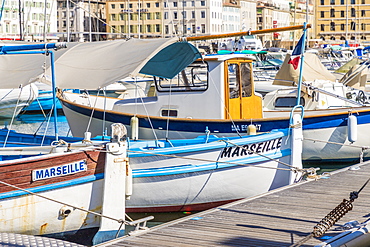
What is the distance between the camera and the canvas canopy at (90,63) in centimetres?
1165

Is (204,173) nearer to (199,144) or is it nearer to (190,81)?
Result: (199,144)

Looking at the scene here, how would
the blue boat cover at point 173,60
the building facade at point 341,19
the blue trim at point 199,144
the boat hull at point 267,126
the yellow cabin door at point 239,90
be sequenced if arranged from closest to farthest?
the blue trim at point 199,144
the blue boat cover at point 173,60
the boat hull at point 267,126
the yellow cabin door at point 239,90
the building facade at point 341,19


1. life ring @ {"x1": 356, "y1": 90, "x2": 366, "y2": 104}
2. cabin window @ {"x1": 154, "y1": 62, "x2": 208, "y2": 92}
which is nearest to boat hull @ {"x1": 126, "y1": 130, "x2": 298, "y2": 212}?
cabin window @ {"x1": 154, "y1": 62, "x2": 208, "y2": 92}

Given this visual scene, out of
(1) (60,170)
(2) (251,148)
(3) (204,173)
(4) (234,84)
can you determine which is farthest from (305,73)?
(1) (60,170)

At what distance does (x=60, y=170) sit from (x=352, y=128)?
27.6ft

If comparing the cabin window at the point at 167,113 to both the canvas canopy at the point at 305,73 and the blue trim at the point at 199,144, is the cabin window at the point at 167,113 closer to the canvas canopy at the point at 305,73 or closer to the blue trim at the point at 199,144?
the blue trim at the point at 199,144

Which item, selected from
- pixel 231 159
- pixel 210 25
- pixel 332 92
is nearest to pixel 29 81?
pixel 231 159

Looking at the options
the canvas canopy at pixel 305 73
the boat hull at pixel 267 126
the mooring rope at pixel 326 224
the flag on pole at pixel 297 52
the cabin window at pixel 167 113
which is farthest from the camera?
the canvas canopy at pixel 305 73

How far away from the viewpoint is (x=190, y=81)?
15594 millimetres

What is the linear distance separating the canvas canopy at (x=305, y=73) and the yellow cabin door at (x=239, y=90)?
6446mm

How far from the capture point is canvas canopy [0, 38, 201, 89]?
38.2 feet

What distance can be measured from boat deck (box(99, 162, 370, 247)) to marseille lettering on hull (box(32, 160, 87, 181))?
1.95 metres

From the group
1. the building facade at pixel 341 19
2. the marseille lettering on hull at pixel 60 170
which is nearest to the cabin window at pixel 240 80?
the marseille lettering on hull at pixel 60 170

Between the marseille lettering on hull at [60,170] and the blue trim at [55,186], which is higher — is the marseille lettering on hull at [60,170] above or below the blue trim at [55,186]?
above
